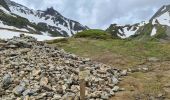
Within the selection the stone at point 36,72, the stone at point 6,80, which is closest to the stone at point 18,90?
the stone at point 6,80

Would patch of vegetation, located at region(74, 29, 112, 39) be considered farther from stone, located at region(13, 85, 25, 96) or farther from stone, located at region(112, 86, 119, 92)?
stone, located at region(13, 85, 25, 96)

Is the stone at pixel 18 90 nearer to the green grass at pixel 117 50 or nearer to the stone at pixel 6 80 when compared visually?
the stone at pixel 6 80

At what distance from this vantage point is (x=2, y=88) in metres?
25.6

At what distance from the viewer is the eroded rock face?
2473cm

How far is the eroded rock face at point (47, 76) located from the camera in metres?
24.7

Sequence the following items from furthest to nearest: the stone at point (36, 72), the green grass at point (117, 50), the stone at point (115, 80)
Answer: the green grass at point (117, 50) → the stone at point (115, 80) → the stone at point (36, 72)

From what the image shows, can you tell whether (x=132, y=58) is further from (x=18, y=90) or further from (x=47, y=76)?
(x=18, y=90)

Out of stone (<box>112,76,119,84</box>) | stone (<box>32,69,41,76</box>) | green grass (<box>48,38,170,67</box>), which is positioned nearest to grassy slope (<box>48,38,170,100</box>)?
green grass (<box>48,38,170,67</box>)

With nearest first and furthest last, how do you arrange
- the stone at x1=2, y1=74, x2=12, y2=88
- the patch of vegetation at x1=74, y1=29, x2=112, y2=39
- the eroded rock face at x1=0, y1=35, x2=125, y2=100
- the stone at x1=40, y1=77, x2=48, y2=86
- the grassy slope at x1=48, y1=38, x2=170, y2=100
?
the eroded rock face at x1=0, y1=35, x2=125, y2=100 → the stone at x1=40, y1=77, x2=48, y2=86 → the stone at x1=2, y1=74, x2=12, y2=88 → the grassy slope at x1=48, y1=38, x2=170, y2=100 → the patch of vegetation at x1=74, y1=29, x2=112, y2=39

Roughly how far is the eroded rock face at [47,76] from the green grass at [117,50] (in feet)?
14.6

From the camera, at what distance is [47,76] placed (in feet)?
88.9

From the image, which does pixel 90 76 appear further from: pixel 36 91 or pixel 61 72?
pixel 36 91

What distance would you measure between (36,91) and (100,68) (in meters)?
8.80

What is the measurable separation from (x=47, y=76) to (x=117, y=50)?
17.1 meters
